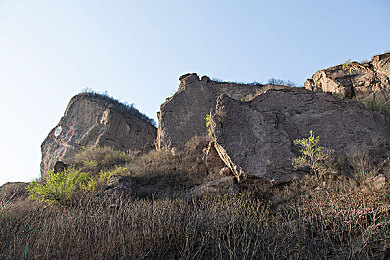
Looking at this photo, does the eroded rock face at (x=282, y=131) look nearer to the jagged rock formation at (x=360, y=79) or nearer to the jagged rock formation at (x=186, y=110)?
the jagged rock formation at (x=360, y=79)

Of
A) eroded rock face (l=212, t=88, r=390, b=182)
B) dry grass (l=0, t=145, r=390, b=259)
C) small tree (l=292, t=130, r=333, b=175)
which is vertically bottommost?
dry grass (l=0, t=145, r=390, b=259)

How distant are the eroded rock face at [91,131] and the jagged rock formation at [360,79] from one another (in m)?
10.7

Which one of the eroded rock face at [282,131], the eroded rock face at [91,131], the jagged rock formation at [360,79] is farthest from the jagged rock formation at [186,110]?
the eroded rock face at [91,131]

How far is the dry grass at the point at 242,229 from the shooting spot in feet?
12.6

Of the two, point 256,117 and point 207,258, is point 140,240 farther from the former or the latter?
point 256,117

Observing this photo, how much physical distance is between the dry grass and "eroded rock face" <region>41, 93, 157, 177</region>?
953 cm

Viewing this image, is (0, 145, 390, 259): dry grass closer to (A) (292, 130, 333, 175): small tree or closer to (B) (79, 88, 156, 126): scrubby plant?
(A) (292, 130, 333, 175): small tree

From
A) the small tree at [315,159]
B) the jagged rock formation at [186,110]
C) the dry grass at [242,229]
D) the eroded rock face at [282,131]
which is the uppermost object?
the jagged rock formation at [186,110]

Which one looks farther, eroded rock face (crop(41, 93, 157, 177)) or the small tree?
eroded rock face (crop(41, 93, 157, 177))

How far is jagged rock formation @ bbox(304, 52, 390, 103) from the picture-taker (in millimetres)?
9828

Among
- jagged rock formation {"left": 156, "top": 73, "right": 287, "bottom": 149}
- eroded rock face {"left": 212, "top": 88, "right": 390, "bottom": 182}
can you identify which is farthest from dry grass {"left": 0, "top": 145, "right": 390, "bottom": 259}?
jagged rock formation {"left": 156, "top": 73, "right": 287, "bottom": 149}

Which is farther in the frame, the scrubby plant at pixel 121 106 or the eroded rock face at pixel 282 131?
the scrubby plant at pixel 121 106

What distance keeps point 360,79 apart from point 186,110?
A: 7430 mm

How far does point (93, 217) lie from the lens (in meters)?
5.22
